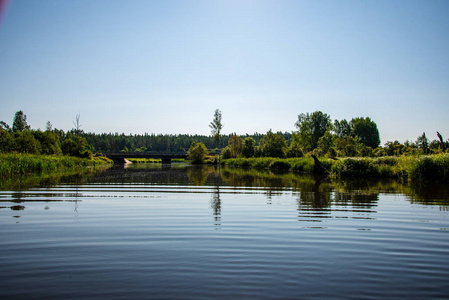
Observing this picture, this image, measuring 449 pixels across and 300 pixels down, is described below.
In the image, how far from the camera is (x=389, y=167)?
3038 cm

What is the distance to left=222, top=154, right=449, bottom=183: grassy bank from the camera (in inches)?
952

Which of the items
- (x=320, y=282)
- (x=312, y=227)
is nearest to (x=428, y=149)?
(x=312, y=227)

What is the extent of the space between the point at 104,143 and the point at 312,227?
20283cm

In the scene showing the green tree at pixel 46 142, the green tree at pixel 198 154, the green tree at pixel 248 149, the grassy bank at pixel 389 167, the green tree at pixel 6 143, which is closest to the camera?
the grassy bank at pixel 389 167

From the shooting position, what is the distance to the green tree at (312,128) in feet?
331

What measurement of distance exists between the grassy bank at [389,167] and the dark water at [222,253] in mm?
14865

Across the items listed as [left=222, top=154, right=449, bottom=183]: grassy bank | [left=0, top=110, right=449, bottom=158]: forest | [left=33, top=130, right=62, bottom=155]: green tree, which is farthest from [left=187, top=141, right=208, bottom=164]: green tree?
[left=222, top=154, right=449, bottom=183]: grassy bank

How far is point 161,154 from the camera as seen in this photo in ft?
358

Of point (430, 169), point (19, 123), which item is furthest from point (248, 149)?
point (19, 123)

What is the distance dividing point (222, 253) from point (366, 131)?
128m

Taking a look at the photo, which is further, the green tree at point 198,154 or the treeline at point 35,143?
the green tree at point 198,154

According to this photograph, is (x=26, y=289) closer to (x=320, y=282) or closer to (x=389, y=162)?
(x=320, y=282)

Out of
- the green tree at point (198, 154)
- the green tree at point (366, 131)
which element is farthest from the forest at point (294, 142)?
the green tree at point (198, 154)

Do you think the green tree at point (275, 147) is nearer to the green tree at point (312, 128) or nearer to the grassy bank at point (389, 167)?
the grassy bank at point (389, 167)
